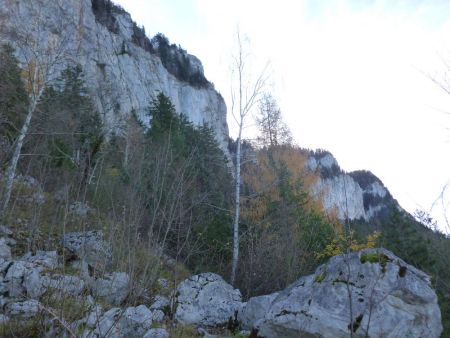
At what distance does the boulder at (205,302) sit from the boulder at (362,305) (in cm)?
199

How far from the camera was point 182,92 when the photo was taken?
46.8 meters

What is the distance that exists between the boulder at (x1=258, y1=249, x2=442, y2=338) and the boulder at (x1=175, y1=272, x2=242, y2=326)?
199 centimetres

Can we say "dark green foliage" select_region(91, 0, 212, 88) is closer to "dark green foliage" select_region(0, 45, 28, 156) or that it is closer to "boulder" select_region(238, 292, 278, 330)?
"dark green foliage" select_region(0, 45, 28, 156)

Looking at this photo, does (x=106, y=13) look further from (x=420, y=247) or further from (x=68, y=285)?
(x=68, y=285)

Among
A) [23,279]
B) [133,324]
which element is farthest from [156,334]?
[23,279]

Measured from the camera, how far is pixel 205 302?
23.6 feet

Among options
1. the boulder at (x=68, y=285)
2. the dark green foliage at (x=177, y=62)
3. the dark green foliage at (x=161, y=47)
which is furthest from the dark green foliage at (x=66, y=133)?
the dark green foliage at (x=177, y=62)

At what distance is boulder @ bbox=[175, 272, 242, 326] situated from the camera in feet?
22.1

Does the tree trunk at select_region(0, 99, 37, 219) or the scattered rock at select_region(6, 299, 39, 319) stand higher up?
the tree trunk at select_region(0, 99, 37, 219)

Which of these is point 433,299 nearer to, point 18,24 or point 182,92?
point 18,24

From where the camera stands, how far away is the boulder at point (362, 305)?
14.6 feet

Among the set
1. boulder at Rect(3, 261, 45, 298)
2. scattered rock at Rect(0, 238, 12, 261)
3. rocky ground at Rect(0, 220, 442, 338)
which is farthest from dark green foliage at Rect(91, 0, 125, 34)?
rocky ground at Rect(0, 220, 442, 338)

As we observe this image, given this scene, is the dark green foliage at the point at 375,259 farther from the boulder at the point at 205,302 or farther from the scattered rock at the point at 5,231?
the scattered rock at the point at 5,231

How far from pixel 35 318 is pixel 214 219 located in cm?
1014
